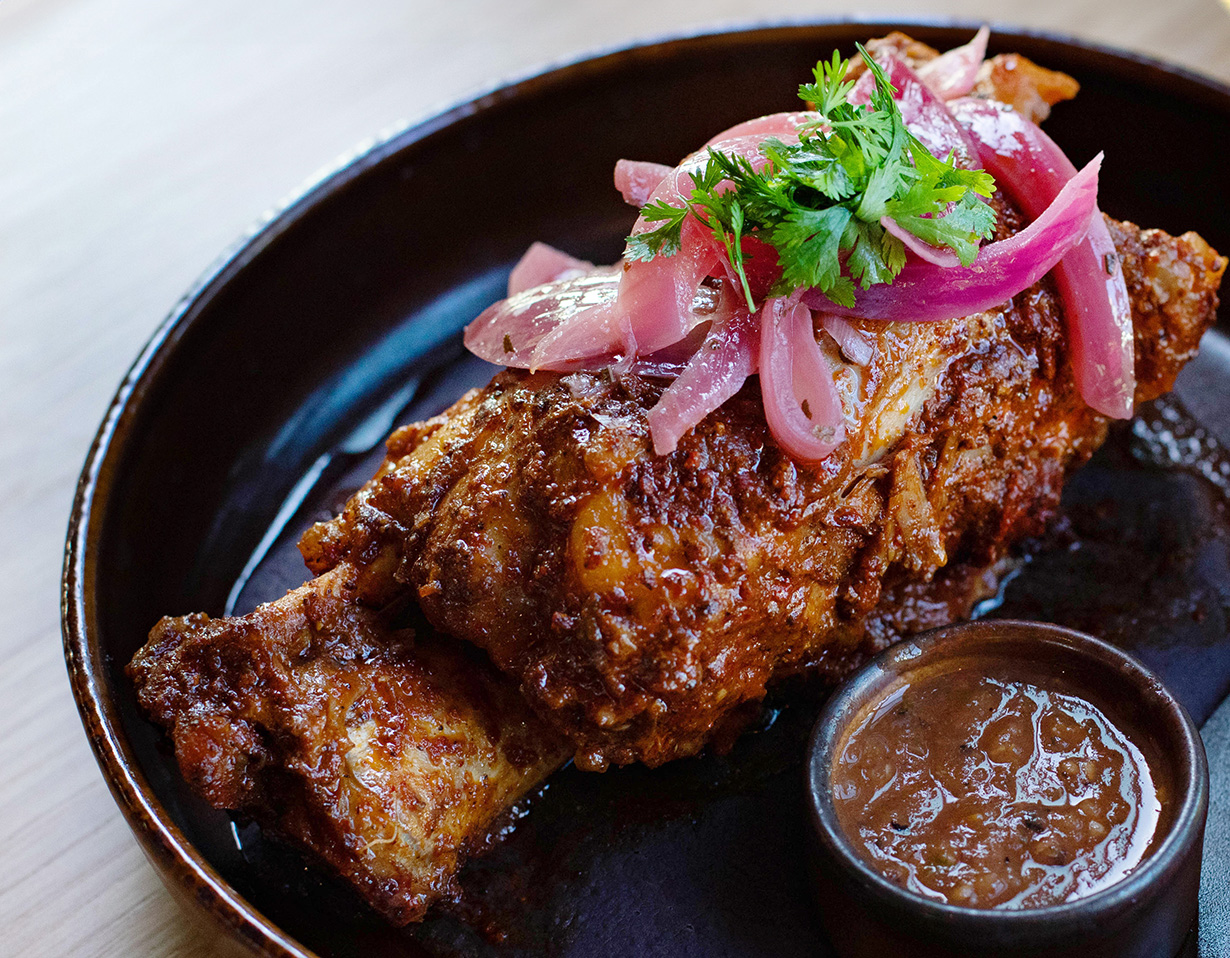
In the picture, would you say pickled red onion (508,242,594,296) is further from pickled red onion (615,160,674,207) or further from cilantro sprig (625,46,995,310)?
cilantro sprig (625,46,995,310)

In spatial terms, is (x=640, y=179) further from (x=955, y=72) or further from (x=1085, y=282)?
(x=1085, y=282)

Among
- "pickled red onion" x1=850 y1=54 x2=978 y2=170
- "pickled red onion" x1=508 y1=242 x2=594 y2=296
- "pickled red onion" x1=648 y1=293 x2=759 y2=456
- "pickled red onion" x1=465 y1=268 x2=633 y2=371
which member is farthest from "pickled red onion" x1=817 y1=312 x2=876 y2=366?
"pickled red onion" x1=508 y1=242 x2=594 y2=296

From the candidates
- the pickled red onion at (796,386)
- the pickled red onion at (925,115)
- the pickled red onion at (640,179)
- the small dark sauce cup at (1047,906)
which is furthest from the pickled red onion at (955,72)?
the small dark sauce cup at (1047,906)

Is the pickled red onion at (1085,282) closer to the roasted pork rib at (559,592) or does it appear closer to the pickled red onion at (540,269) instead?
the roasted pork rib at (559,592)

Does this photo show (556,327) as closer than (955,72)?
Yes

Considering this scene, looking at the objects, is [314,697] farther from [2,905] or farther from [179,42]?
[179,42]

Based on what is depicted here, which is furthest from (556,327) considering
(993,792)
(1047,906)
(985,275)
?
(1047,906)

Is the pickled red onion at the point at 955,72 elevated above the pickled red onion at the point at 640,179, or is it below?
below
